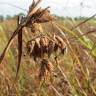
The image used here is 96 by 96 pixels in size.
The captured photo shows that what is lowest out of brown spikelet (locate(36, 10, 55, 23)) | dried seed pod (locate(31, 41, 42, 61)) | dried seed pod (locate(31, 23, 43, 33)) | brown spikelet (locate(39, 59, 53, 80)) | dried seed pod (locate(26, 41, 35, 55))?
brown spikelet (locate(39, 59, 53, 80))

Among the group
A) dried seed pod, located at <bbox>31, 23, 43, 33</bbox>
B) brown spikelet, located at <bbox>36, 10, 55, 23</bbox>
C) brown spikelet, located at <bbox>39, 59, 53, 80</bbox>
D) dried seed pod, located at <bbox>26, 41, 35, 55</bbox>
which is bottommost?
brown spikelet, located at <bbox>39, 59, 53, 80</bbox>

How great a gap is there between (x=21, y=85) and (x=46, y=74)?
1.33 metres

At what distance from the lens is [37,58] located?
0.59 m

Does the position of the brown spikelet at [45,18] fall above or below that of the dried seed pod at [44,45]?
above

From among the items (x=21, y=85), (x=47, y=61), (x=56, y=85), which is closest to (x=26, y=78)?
(x=21, y=85)

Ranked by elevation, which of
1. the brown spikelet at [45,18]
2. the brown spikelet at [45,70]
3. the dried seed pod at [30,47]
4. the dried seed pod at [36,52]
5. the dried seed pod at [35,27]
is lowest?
the brown spikelet at [45,70]

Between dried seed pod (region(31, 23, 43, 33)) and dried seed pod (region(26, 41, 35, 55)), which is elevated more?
dried seed pod (region(31, 23, 43, 33))

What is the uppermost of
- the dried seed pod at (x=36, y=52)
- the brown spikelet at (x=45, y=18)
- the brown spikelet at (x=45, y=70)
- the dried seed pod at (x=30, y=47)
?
the brown spikelet at (x=45, y=18)

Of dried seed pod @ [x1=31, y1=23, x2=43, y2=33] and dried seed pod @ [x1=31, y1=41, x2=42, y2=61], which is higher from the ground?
dried seed pod @ [x1=31, y1=23, x2=43, y2=33]

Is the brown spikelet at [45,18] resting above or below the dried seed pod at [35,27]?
above

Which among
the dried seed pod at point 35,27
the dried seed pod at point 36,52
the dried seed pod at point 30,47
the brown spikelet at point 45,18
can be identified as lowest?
the dried seed pod at point 36,52

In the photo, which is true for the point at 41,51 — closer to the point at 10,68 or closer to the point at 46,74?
the point at 46,74

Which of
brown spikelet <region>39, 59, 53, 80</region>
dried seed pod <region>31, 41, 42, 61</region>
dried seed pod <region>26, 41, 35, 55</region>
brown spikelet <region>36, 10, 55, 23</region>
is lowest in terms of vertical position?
brown spikelet <region>39, 59, 53, 80</region>

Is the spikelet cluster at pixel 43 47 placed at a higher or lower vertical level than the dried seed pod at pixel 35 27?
lower
